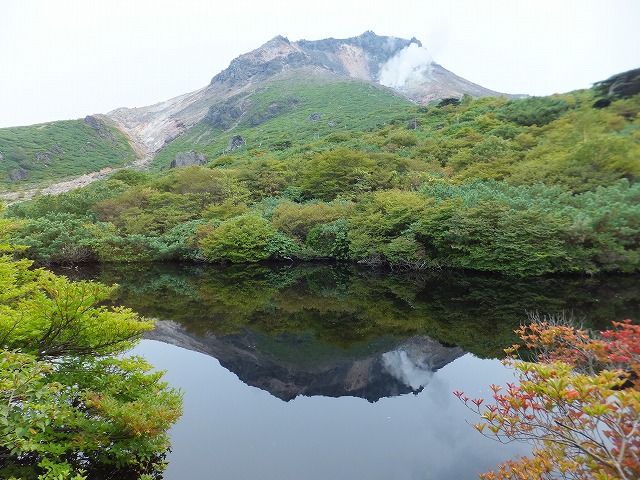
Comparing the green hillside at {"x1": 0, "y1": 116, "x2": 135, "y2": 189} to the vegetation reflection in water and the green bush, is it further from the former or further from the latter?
the vegetation reflection in water

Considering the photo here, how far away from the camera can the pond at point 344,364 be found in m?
6.03

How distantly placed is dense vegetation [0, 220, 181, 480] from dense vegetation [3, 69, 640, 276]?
16.1 m

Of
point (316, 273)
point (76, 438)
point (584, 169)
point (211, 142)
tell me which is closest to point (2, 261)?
point (76, 438)

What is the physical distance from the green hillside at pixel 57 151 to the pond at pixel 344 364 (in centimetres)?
5983

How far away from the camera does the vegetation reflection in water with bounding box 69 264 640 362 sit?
1107 cm

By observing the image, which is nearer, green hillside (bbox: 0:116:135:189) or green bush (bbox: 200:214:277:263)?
green bush (bbox: 200:214:277:263)

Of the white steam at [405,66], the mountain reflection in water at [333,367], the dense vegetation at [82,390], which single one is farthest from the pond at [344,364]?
the white steam at [405,66]

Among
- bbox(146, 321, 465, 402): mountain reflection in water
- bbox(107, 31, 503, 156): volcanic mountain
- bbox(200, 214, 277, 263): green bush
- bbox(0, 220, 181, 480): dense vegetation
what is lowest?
bbox(200, 214, 277, 263): green bush

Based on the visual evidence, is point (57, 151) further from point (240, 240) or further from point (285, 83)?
point (240, 240)

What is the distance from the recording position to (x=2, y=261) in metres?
6.27

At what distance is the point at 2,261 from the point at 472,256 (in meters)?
17.7

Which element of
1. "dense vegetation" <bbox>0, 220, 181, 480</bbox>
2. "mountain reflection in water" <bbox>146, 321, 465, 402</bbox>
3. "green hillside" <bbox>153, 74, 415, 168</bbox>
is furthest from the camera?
"green hillside" <bbox>153, 74, 415, 168</bbox>

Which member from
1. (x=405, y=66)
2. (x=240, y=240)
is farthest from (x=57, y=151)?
(x=405, y=66)

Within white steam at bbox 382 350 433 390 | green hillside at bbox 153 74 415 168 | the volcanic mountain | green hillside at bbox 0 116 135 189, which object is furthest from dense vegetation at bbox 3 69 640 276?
the volcanic mountain
